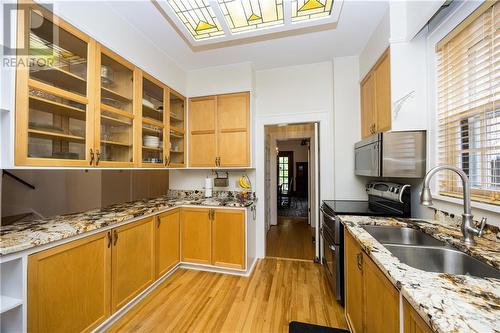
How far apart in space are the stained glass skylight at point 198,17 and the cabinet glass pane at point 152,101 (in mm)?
759

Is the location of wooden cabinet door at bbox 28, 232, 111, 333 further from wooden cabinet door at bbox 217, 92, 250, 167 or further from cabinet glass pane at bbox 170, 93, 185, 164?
wooden cabinet door at bbox 217, 92, 250, 167

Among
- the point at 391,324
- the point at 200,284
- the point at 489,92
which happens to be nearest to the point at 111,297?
the point at 200,284

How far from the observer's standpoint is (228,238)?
2.46 m

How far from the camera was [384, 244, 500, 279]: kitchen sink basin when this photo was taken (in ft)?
3.22

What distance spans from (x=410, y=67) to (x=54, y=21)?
2803 mm

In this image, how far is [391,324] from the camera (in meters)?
0.88

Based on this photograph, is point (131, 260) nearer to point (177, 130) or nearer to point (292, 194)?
point (177, 130)

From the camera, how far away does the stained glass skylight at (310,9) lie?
1721 millimetres

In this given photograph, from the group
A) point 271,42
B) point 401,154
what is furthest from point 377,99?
point 271,42

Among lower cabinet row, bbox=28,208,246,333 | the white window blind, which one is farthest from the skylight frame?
lower cabinet row, bbox=28,208,246,333

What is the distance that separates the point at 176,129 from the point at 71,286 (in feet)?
6.46

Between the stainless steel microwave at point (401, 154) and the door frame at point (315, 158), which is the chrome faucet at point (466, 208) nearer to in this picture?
the stainless steel microwave at point (401, 154)

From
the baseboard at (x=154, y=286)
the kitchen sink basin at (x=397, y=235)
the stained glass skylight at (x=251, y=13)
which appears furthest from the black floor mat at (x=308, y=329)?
the stained glass skylight at (x=251, y=13)

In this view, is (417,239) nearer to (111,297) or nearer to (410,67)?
(410,67)
